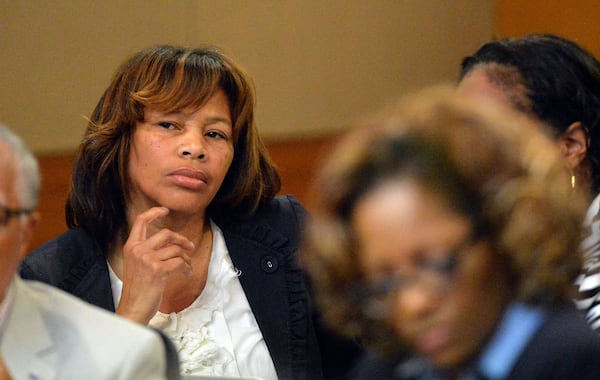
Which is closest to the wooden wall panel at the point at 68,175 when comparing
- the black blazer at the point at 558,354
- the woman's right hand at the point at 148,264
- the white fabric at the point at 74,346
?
the woman's right hand at the point at 148,264

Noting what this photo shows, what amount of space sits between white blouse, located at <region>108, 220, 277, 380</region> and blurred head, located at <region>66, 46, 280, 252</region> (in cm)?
20

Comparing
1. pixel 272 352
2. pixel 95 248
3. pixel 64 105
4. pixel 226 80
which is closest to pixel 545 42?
pixel 226 80

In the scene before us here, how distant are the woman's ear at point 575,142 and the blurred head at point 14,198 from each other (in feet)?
4.10

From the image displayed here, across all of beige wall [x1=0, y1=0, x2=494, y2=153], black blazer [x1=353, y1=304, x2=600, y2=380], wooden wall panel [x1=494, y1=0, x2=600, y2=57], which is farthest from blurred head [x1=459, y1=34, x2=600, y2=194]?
beige wall [x1=0, y1=0, x2=494, y2=153]

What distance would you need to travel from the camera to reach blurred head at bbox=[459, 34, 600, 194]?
2324 mm

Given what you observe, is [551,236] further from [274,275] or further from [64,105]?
[64,105]

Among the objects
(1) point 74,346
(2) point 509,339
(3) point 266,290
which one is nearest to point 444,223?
(2) point 509,339

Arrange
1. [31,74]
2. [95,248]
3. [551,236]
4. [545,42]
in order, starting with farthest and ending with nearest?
[31,74], [95,248], [545,42], [551,236]

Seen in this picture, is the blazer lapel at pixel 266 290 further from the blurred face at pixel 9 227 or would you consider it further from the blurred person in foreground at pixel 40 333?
the blurred face at pixel 9 227

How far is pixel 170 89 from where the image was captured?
8.65ft

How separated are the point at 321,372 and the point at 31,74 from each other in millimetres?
2953

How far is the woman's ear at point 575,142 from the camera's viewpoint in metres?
2.33

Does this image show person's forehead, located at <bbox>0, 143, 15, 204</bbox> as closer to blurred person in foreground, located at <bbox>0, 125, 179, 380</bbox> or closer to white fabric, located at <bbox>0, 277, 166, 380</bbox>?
blurred person in foreground, located at <bbox>0, 125, 179, 380</bbox>

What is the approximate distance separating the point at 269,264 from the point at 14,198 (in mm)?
1234
